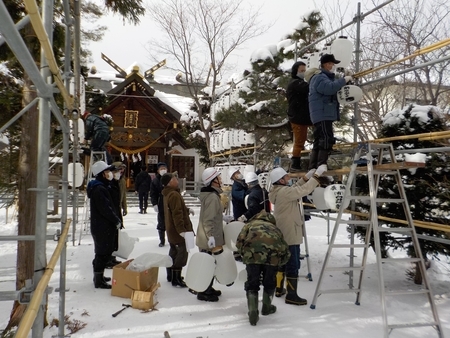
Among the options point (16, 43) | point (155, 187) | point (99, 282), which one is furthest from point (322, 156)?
point (155, 187)

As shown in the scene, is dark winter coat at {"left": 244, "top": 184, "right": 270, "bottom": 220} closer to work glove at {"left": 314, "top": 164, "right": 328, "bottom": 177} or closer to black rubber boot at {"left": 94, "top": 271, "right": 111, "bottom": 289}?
work glove at {"left": 314, "top": 164, "right": 328, "bottom": 177}

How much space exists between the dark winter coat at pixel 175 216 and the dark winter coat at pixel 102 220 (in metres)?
0.78

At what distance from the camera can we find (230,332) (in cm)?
394

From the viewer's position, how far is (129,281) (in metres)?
4.74

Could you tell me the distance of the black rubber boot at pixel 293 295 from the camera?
473 centimetres

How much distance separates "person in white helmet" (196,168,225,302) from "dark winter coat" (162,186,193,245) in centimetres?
29

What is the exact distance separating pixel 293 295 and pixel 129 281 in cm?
222

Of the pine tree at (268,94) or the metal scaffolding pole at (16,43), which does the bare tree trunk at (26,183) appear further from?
the pine tree at (268,94)

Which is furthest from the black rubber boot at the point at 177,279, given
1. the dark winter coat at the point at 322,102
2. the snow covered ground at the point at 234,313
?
the dark winter coat at the point at 322,102

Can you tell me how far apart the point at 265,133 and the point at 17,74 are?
794 cm

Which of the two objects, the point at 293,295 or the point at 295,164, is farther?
the point at 295,164

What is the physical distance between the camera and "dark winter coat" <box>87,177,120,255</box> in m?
5.24

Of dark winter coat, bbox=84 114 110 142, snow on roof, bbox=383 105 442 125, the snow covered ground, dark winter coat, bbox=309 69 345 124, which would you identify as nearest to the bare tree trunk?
the snow covered ground

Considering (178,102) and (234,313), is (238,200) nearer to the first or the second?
(234,313)
